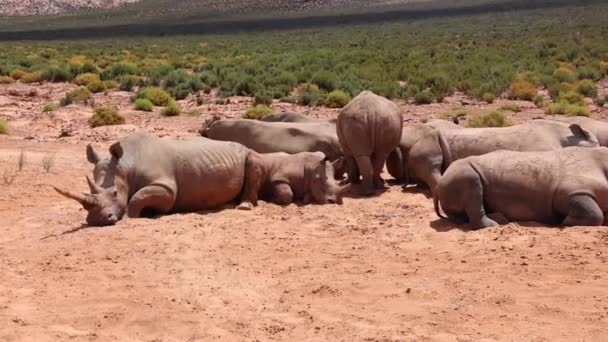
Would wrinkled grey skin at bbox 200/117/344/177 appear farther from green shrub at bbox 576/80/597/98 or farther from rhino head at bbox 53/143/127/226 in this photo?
green shrub at bbox 576/80/597/98

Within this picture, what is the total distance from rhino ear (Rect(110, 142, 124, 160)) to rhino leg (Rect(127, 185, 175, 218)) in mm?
520

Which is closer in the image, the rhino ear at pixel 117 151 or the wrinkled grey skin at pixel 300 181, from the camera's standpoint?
the rhino ear at pixel 117 151

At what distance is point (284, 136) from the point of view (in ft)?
45.7

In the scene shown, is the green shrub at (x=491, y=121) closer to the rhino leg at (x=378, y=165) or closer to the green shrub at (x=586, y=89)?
the rhino leg at (x=378, y=165)

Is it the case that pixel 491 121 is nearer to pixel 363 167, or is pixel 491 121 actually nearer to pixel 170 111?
pixel 363 167

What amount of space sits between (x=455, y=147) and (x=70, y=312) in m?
6.72

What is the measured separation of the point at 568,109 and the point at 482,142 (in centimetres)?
1019

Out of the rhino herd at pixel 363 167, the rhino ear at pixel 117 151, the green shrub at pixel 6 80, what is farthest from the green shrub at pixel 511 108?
the green shrub at pixel 6 80

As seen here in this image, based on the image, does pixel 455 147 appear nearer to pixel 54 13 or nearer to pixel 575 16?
pixel 575 16

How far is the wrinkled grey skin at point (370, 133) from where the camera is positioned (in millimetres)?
12906

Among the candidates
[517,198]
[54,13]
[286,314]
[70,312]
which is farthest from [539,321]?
[54,13]

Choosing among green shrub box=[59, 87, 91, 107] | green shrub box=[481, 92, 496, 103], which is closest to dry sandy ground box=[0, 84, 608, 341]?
green shrub box=[59, 87, 91, 107]

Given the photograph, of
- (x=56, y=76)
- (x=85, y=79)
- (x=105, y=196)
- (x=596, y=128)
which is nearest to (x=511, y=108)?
(x=596, y=128)

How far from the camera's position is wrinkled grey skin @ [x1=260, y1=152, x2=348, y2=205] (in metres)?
12.1
